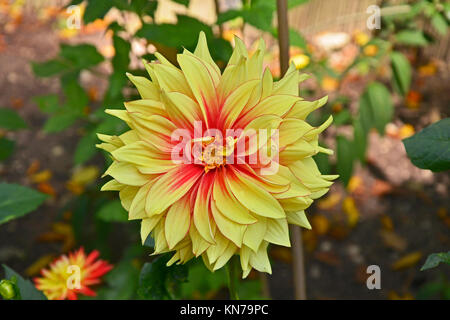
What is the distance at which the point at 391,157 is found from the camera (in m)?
1.87

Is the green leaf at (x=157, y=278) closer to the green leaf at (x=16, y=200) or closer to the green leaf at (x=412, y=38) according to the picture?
the green leaf at (x=16, y=200)

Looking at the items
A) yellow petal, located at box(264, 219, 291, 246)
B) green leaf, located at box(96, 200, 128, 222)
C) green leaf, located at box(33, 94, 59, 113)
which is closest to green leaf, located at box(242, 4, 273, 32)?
yellow petal, located at box(264, 219, 291, 246)

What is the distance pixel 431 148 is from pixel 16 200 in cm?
66

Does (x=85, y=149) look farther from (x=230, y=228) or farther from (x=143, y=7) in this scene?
(x=230, y=228)

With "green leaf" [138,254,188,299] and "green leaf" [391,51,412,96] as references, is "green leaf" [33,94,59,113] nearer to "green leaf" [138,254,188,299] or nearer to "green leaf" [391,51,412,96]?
"green leaf" [138,254,188,299]

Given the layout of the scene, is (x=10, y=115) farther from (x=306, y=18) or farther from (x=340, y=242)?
(x=306, y=18)

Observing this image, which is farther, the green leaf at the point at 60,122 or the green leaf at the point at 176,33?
the green leaf at the point at 60,122

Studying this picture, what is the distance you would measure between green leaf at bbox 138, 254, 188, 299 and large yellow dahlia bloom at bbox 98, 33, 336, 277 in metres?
0.14

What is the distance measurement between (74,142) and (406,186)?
1170 mm

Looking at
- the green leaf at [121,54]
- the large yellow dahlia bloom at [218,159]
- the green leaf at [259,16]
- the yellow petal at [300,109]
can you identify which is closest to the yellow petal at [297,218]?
the large yellow dahlia bloom at [218,159]

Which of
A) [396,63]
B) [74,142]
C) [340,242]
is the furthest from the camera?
[74,142]

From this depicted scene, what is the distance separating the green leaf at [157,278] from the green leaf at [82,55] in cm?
61

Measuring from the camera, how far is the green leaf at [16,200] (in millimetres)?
911
